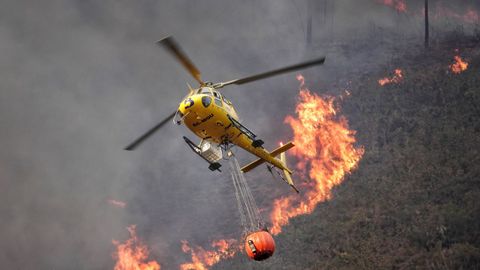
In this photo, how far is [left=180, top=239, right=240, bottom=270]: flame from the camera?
38875 millimetres

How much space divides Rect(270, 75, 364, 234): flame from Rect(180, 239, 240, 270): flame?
188 inches

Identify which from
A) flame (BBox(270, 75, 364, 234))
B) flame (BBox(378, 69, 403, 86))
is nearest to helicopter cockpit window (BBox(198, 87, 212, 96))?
flame (BBox(270, 75, 364, 234))

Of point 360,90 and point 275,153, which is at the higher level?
point 360,90

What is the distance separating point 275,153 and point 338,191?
18225mm

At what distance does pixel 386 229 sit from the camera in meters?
28.8

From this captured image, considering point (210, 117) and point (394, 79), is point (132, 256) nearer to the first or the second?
point (210, 117)

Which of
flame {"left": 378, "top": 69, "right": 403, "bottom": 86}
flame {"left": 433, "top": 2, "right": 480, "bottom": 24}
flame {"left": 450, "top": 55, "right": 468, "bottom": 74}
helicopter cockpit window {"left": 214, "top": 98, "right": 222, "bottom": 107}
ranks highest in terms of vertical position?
flame {"left": 433, "top": 2, "right": 480, "bottom": 24}

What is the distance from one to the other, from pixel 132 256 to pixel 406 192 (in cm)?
2919

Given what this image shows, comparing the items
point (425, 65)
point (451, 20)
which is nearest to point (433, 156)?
point (425, 65)

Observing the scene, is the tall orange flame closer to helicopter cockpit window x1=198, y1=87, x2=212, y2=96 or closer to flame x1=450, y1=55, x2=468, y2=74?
flame x1=450, y1=55, x2=468, y2=74

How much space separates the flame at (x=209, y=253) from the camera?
128 feet

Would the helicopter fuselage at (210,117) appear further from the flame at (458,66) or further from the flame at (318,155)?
the flame at (458,66)

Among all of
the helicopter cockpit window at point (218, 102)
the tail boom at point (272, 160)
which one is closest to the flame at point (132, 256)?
the tail boom at point (272, 160)

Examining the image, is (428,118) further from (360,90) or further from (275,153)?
(275,153)
